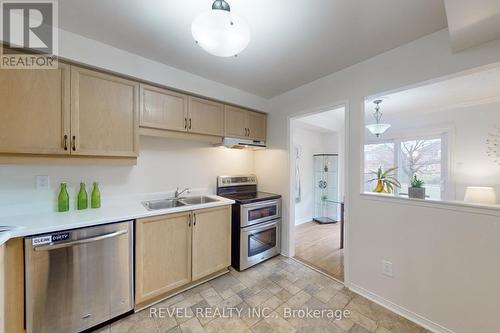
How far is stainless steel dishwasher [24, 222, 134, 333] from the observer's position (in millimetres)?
1325

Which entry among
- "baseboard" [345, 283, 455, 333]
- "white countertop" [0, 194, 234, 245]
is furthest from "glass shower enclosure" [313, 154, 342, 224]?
"white countertop" [0, 194, 234, 245]

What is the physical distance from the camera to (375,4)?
1282 mm

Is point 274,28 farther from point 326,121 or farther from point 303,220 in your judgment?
point 303,220

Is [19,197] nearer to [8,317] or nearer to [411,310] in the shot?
[8,317]

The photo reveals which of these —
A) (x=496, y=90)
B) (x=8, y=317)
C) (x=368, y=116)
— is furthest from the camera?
(x=368, y=116)

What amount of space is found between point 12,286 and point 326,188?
4879 mm

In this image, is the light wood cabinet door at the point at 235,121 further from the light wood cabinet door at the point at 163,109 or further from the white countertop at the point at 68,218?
the white countertop at the point at 68,218

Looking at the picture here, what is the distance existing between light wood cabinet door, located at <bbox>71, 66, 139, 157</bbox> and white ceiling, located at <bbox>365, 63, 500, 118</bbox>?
259 cm

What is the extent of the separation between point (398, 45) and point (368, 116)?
2.63m

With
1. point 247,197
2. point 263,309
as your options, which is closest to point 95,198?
point 247,197

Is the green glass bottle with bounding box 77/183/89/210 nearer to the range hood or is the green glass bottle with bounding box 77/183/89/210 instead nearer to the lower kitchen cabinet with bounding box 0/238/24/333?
the lower kitchen cabinet with bounding box 0/238/24/333

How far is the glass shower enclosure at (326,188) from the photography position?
459 centimetres

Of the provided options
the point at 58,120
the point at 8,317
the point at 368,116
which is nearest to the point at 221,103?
the point at 58,120

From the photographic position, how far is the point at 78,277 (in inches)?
57.4
